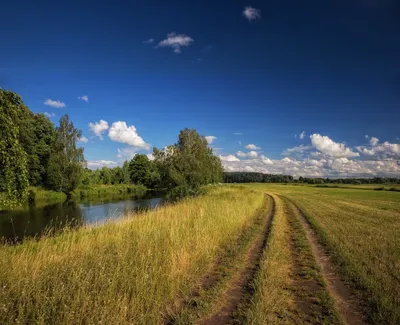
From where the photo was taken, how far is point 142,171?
3494 inches

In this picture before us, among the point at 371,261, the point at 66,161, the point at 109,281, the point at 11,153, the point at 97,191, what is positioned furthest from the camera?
the point at 97,191

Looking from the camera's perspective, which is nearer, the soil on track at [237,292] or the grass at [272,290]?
the grass at [272,290]

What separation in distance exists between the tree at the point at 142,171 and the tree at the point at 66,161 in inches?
1493

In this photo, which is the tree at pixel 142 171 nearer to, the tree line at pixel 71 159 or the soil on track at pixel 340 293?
the tree line at pixel 71 159

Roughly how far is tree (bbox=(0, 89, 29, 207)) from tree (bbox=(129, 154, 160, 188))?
3056 inches

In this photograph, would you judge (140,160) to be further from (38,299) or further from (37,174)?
(38,299)

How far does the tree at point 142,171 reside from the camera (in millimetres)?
87875

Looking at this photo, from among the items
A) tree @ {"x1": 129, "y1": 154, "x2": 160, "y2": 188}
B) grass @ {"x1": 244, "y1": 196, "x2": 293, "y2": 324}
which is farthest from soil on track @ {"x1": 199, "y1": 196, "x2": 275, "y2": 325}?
tree @ {"x1": 129, "y1": 154, "x2": 160, "y2": 188}

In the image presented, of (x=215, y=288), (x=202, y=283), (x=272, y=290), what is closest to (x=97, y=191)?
(x=202, y=283)

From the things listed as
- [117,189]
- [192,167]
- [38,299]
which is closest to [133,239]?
[38,299]

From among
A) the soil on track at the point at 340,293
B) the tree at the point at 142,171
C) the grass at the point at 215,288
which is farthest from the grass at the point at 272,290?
the tree at the point at 142,171

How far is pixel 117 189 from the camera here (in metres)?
66.0

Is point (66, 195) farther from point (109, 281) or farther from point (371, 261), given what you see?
point (371, 261)

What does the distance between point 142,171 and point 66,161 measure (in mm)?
41793
